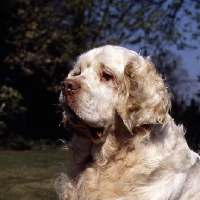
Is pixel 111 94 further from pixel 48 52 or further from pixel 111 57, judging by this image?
pixel 48 52

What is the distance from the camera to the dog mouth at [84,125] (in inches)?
168

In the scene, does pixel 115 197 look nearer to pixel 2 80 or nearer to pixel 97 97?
pixel 97 97

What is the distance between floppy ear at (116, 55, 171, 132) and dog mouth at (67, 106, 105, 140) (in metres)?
0.21

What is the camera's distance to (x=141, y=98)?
4.39 meters

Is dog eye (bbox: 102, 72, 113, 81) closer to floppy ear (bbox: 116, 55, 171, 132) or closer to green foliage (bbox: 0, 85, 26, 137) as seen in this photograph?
floppy ear (bbox: 116, 55, 171, 132)

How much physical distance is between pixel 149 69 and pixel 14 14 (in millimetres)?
18427

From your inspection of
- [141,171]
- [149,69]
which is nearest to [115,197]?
[141,171]

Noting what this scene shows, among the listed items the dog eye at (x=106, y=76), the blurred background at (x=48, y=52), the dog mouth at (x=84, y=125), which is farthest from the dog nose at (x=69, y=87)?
the blurred background at (x=48, y=52)

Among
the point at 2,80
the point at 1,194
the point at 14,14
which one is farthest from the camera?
the point at 2,80

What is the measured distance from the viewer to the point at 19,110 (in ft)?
76.1

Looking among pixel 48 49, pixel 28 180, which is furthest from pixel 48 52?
pixel 28 180

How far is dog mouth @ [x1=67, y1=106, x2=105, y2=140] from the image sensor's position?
4258 mm

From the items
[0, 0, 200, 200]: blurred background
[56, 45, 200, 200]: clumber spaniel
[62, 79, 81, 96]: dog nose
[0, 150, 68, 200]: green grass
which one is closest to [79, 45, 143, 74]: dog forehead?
[56, 45, 200, 200]: clumber spaniel

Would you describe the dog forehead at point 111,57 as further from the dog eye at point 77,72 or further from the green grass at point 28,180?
the green grass at point 28,180
